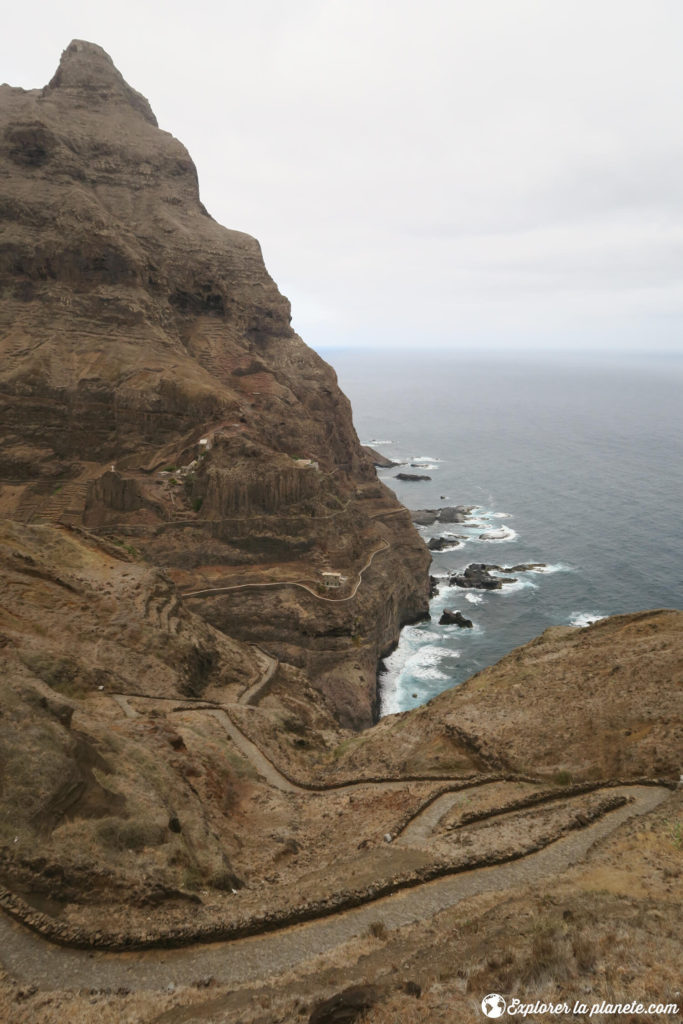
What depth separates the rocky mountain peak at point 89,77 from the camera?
337ft

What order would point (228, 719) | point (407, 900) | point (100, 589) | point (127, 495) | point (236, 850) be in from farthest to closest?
point (127, 495) < point (100, 589) < point (228, 719) < point (236, 850) < point (407, 900)

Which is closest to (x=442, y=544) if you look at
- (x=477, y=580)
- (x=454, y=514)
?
(x=477, y=580)

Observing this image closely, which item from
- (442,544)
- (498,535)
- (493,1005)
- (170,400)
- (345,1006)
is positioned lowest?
(442,544)

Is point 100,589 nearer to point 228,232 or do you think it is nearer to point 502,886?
point 502,886

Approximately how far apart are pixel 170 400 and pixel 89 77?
211 ft

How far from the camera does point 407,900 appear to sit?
→ 69.1 ft

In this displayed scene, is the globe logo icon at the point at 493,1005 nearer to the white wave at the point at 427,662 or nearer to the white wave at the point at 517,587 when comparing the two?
the white wave at the point at 427,662

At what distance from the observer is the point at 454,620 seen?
84.3 metres

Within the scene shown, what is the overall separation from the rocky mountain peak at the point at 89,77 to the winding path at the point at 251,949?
4630 inches

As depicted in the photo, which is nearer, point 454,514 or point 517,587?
point 517,587

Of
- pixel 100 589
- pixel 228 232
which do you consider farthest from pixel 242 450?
pixel 228 232

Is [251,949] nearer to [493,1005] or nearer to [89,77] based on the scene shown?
[493,1005]

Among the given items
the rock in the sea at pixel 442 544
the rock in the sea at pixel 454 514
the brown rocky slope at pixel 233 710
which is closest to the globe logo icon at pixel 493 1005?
the brown rocky slope at pixel 233 710

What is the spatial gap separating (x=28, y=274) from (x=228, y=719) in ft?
219
